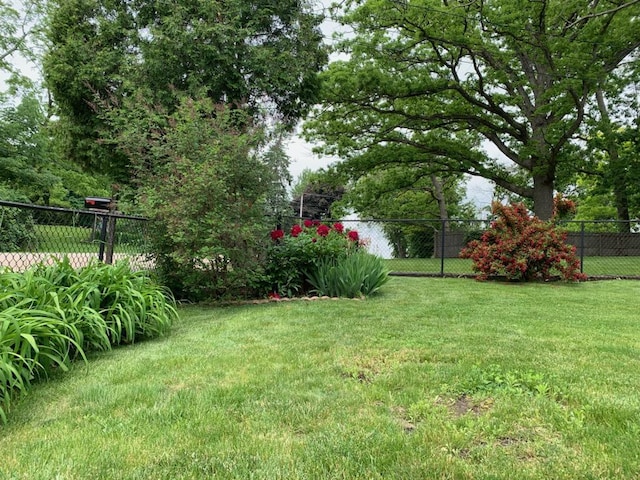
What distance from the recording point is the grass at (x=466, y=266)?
31.6ft

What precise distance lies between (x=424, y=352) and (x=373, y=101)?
37.0 feet

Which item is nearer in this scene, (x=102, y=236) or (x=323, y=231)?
(x=102, y=236)

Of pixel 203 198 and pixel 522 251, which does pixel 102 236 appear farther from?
pixel 522 251

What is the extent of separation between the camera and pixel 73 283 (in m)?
3.37

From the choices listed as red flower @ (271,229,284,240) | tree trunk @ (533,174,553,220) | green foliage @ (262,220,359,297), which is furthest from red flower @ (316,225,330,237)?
tree trunk @ (533,174,553,220)

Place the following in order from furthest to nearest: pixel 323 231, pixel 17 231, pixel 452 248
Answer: pixel 452 248
pixel 323 231
pixel 17 231

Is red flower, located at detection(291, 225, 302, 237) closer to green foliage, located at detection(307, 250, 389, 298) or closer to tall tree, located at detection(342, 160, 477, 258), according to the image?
green foliage, located at detection(307, 250, 389, 298)

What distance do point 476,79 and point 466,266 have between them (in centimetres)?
689

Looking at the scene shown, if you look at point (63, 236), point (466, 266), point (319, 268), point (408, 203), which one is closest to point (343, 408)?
point (63, 236)

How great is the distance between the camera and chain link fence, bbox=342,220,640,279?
937cm

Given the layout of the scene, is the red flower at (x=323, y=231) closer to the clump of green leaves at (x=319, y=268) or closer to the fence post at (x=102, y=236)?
the clump of green leaves at (x=319, y=268)

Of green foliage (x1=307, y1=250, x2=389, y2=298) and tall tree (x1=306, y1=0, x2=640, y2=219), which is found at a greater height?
tall tree (x1=306, y1=0, x2=640, y2=219)

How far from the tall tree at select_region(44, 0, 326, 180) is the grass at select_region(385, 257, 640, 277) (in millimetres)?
4539

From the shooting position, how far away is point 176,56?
25.7 feet
